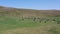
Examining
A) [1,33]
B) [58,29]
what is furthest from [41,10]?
[1,33]

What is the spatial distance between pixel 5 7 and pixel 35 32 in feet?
117

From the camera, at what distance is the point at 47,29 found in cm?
2294

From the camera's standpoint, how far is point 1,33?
20.8 metres

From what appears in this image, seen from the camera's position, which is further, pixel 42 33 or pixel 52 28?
pixel 52 28

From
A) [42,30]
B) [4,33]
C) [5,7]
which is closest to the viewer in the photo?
[4,33]

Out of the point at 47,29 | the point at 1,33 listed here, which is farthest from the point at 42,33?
the point at 1,33

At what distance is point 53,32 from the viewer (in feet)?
73.5

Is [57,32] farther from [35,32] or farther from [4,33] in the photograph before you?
[4,33]

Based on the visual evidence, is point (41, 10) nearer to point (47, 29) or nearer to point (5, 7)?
point (5, 7)

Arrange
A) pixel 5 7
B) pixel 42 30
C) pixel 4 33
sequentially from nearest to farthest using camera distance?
pixel 4 33
pixel 42 30
pixel 5 7

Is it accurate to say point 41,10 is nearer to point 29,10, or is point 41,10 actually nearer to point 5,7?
point 29,10

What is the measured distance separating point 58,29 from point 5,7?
114 ft

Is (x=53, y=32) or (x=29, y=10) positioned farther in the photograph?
(x=29, y=10)

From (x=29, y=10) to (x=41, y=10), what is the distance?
15.2ft
